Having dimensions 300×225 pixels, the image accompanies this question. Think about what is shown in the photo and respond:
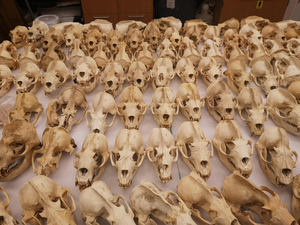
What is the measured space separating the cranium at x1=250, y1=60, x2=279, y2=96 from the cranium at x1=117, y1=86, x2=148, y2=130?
1343 mm

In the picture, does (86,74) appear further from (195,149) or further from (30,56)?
(195,149)

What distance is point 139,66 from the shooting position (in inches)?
94.8

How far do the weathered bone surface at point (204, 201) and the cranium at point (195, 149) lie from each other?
14 centimetres

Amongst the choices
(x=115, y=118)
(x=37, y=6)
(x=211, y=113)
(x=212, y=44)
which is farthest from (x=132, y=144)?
(x=37, y=6)

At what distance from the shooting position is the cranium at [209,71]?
95.6 inches

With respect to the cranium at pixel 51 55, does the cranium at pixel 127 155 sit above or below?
below

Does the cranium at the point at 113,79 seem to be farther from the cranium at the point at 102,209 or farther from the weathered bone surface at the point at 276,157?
the weathered bone surface at the point at 276,157

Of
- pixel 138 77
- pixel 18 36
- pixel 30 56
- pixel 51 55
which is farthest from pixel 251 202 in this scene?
pixel 18 36

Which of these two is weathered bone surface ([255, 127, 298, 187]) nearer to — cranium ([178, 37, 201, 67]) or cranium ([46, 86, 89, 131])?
cranium ([178, 37, 201, 67])

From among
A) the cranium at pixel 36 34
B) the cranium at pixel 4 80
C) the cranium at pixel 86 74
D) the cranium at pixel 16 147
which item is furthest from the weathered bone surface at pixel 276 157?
the cranium at pixel 36 34

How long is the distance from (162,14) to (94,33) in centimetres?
188

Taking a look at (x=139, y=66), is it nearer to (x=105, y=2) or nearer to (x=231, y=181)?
(x=231, y=181)

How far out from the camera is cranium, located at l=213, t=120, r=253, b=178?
5.31 ft

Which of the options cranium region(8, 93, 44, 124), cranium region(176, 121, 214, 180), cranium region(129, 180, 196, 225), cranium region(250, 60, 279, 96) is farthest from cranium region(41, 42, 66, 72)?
cranium region(250, 60, 279, 96)
